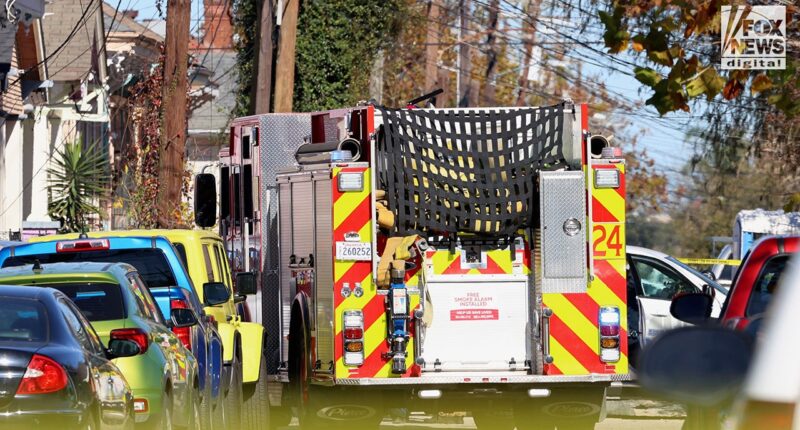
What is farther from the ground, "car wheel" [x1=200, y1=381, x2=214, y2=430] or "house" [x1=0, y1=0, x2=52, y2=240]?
"house" [x1=0, y1=0, x2=52, y2=240]

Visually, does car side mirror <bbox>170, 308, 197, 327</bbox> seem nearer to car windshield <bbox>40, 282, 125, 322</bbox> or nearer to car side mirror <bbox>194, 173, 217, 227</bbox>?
car windshield <bbox>40, 282, 125, 322</bbox>

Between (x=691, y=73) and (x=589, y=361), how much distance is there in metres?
2.42

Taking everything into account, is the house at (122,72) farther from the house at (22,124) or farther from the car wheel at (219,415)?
the car wheel at (219,415)

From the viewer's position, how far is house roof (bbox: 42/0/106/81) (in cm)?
3622

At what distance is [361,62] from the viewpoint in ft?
120

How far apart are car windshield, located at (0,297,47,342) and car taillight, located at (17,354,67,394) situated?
38 centimetres

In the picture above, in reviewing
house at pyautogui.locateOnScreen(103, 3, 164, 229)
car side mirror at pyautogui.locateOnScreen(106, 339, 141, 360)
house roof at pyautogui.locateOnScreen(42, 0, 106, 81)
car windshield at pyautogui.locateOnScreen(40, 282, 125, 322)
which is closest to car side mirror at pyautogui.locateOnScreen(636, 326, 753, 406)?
car side mirror at pyautogui.locateOnScreen(106, 339, 141, 360)

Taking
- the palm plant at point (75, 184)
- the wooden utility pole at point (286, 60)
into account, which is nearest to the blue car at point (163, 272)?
the wooden utility pole at point (286, 60)

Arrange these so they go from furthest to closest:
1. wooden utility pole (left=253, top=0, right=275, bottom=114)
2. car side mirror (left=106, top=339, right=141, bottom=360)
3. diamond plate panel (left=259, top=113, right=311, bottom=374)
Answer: wooden utility pole (left=253, top=0, right=275, bottom=114) < diamond plate panel (left=259, top=113, right=311, bottom=374) < car side mirror (left=106, top=339, right=141, bottom=360)

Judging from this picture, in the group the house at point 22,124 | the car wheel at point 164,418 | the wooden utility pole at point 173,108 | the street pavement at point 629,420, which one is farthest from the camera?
the house at point 22,124

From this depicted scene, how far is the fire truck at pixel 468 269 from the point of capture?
12734 millimetres

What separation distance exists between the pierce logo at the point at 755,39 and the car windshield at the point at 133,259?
5186 mm

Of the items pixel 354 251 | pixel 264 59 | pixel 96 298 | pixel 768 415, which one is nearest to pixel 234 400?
pixel 354 251

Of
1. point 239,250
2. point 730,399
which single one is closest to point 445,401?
point 239,250
